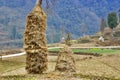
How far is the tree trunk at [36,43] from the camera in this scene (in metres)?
31.8

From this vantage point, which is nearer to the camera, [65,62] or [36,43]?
[36,43]

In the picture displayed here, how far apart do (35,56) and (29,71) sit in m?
1.44

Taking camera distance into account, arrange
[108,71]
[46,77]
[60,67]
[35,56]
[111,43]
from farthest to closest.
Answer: [111,43] → [108,71] → [60,67] → [35,56] → [46,77]

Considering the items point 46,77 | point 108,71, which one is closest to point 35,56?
point 46,77

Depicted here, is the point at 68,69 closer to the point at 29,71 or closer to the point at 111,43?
the point at 29,71

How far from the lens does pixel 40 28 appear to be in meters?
32.7

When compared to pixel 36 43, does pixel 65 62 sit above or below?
below

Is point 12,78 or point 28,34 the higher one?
→ point 28,34

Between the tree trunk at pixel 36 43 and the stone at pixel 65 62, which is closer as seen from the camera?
the tree trunk at pixel 36 43

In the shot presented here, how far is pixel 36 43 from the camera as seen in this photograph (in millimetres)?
32219

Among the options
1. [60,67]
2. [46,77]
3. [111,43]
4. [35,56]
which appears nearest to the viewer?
[46,77]

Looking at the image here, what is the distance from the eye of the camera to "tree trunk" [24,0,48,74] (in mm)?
31750

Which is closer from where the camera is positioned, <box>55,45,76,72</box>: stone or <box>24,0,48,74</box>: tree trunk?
<box>24,0,48,74</box>: tree trunk

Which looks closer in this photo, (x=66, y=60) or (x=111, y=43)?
(x=66, y=60)
